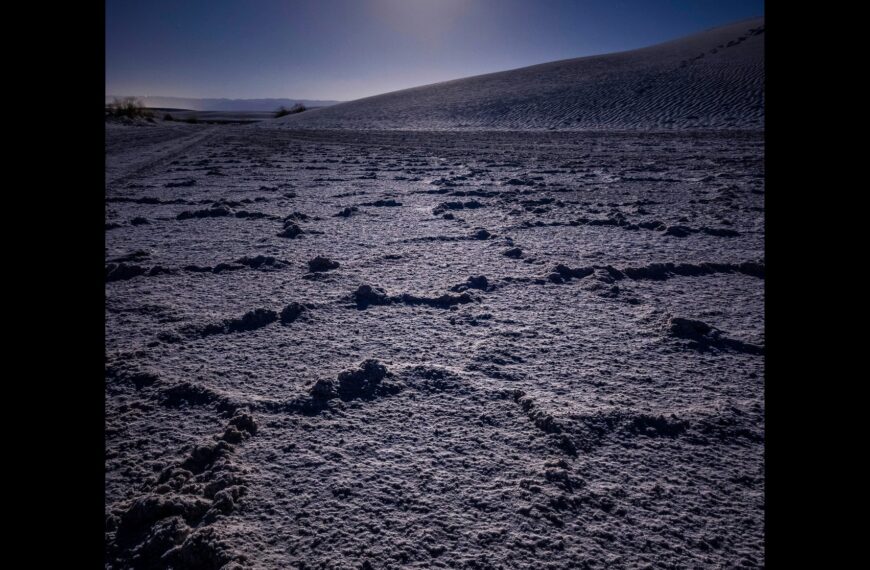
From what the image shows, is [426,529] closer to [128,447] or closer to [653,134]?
[128,447]

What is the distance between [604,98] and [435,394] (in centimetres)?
1703

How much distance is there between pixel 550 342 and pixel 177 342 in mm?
1229

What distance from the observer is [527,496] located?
3.27 feet

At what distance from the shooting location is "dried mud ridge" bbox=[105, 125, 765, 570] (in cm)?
91

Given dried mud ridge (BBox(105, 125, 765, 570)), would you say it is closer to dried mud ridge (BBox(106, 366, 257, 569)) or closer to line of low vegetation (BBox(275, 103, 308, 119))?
dried mud ridge (BBox(106, 366, 257, 569))

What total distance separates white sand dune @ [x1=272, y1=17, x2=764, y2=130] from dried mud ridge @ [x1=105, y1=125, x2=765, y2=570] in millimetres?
10478

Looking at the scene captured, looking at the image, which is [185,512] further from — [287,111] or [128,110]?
[287,111]

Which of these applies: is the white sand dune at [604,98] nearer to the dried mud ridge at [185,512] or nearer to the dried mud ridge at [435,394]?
the dried mud ridge at [435,394]

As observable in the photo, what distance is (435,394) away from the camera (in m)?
1.36

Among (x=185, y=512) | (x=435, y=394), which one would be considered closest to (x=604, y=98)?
(x=435, y=394)

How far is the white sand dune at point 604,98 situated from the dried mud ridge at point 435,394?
34.4 feet

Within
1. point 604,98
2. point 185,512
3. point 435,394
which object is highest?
point 604,98
